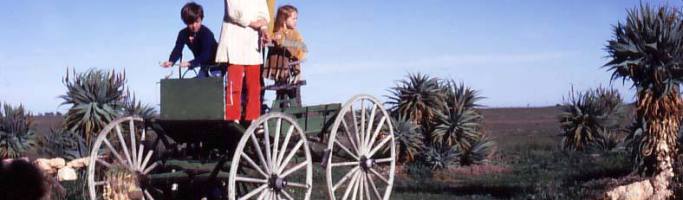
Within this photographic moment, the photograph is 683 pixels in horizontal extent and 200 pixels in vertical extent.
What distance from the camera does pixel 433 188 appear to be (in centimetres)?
1916

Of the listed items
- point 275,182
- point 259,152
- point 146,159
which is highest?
point 259,152

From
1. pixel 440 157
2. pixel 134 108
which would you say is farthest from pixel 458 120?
pixel 134 108

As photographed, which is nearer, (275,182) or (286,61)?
(275,182)

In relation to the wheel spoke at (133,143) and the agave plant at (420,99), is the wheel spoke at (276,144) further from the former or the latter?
the agave plant at (420,99)

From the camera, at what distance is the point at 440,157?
2597 centimetres

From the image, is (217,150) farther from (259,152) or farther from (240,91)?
(259,152)

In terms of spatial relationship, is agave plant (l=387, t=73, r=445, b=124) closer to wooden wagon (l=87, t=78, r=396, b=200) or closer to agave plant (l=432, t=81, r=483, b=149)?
agave plant (l=432, t=81, r=483, b=149)

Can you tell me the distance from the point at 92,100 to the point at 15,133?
2.74 m

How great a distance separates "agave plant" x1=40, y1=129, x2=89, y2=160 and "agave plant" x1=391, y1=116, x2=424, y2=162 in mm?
8849

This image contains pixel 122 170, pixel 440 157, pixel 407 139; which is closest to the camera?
pixel 122 170

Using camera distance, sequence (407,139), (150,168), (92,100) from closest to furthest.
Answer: (150,168)
(92,100)
(407,139)

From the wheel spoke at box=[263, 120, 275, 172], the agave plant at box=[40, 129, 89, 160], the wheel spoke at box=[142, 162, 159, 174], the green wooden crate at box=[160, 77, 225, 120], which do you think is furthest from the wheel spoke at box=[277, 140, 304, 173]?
the agave plant at box=[40, 129, 89, 160]

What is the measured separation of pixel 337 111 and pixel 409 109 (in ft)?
54.1

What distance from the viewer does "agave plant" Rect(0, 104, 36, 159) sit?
20.2 meters
